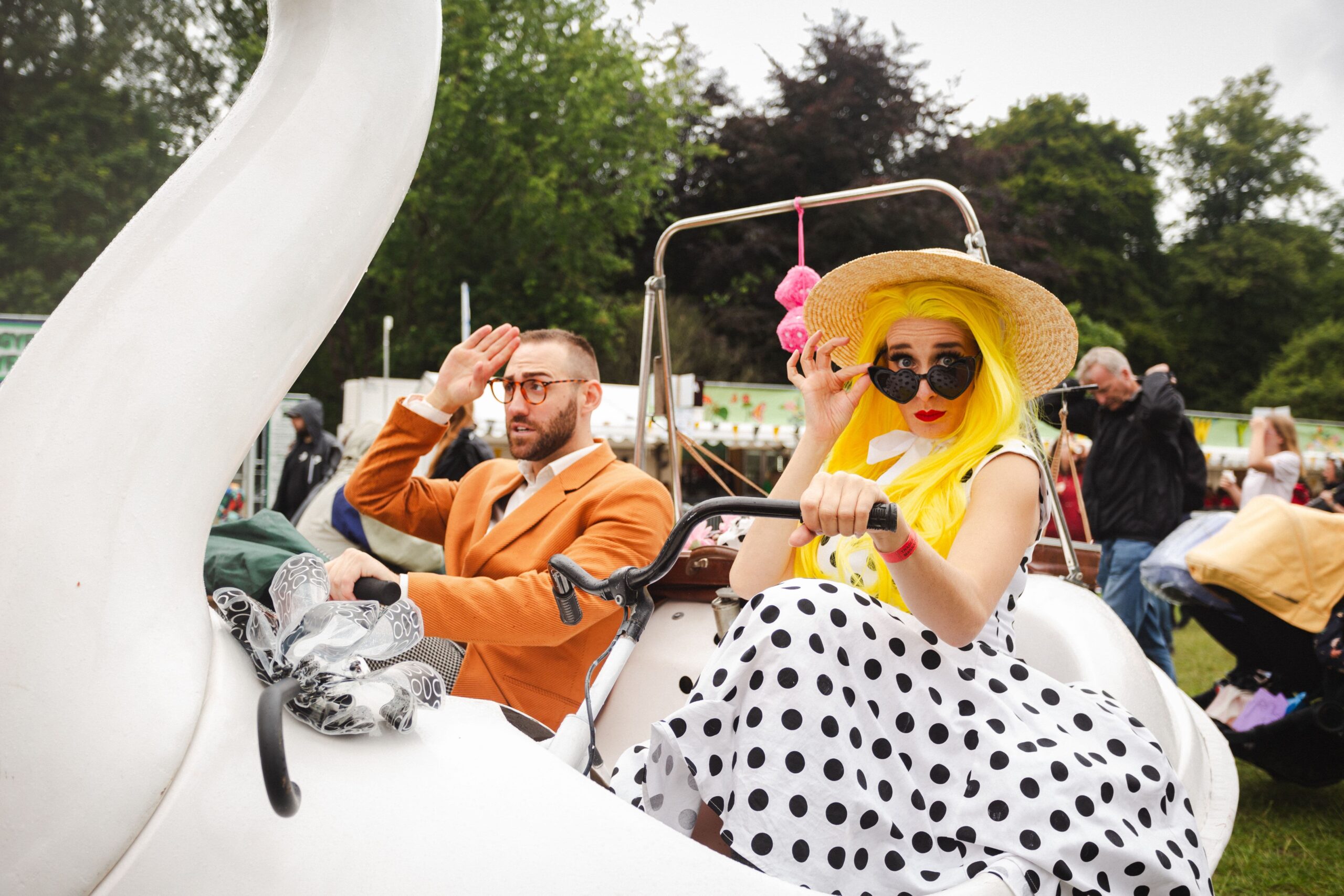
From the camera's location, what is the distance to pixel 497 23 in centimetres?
1594

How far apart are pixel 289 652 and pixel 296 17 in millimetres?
726

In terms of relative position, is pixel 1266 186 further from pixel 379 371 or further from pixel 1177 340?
pixel 379 371

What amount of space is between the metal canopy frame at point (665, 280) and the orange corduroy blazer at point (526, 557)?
40 cm

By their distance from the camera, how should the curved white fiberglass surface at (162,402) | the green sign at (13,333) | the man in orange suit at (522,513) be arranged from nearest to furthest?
the curved white fiberglass surface at (162,402)
the man in orange suit at (522,513)
the green sign at (13,333)

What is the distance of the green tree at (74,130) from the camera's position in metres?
13.1

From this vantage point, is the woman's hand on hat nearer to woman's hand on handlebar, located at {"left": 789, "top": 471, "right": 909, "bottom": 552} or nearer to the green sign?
woman's hand on handlebar, located at {"left": 789, "top": 471, "right": 909, "bottom": 552}

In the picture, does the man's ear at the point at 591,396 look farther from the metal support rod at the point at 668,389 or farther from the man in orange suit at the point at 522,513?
the metal support rod at the point at 668,389

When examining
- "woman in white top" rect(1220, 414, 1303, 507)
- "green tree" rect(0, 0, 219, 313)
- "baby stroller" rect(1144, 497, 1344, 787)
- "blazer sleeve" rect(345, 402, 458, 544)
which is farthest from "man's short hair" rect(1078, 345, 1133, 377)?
"green tree" rect(0, 0, 219, 313)

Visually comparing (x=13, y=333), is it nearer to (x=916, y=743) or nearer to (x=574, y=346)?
(x=574, y=346)

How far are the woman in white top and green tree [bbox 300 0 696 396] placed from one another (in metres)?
11.5

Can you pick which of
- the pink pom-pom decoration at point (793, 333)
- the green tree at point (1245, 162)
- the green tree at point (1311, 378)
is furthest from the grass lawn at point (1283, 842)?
the green tree at point (1245, 162)

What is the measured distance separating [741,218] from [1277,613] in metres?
2.46

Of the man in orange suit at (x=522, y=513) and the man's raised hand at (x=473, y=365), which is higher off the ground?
the man's raised hand at (x=473, y=365)

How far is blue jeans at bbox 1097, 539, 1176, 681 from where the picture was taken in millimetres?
4809
